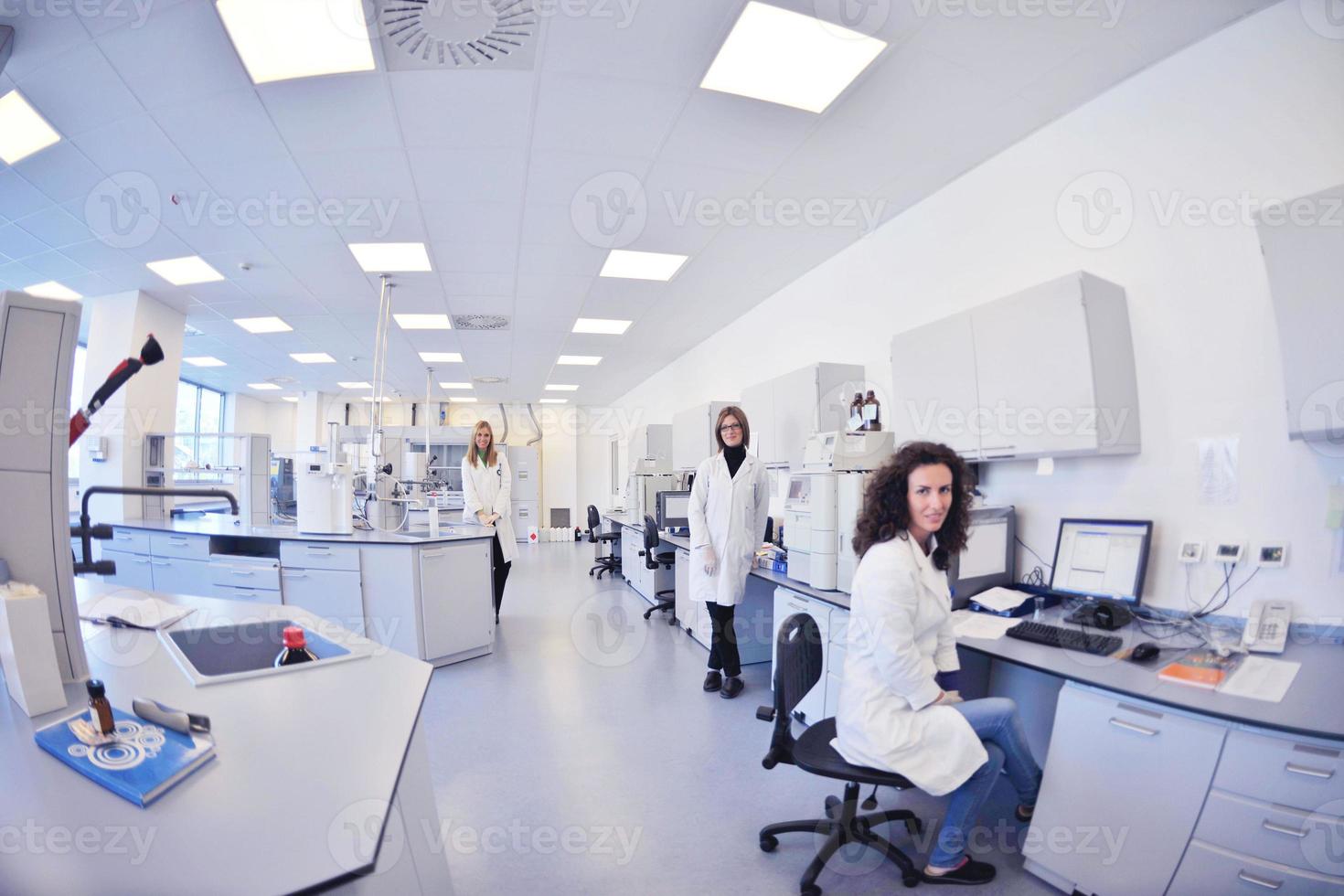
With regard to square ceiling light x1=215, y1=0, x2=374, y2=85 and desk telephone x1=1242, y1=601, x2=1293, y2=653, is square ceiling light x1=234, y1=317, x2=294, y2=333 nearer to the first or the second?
square ceiling light x1=215, y1=0, x2=374, y2=85

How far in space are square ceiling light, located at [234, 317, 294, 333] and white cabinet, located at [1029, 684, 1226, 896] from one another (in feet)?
21.6

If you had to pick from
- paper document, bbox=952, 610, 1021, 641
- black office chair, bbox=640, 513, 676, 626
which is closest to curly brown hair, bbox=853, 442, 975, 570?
paper document, bbox=952, 610, 1021, 641

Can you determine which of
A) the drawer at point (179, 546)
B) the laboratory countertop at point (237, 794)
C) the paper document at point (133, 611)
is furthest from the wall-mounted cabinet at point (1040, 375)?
the drawer at point (179, 546)

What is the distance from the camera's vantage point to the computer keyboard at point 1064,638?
70.8 inches

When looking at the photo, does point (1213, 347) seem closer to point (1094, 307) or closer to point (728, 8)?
point (1094, 307)

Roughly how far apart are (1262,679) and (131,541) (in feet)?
20.1

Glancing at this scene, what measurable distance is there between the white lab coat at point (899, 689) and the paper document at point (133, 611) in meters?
2.03

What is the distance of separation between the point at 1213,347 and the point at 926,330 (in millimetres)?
982

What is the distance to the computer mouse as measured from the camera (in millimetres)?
1703

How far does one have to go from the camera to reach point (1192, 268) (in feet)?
6.58

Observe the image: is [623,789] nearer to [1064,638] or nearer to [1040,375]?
[1064,638]

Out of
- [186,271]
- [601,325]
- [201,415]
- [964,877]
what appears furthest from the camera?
[201,415]

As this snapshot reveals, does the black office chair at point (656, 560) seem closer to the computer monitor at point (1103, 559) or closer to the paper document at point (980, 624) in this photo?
the paper document at point (980, 624)

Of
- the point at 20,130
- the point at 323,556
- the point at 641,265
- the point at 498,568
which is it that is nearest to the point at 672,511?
the point at 498,568
